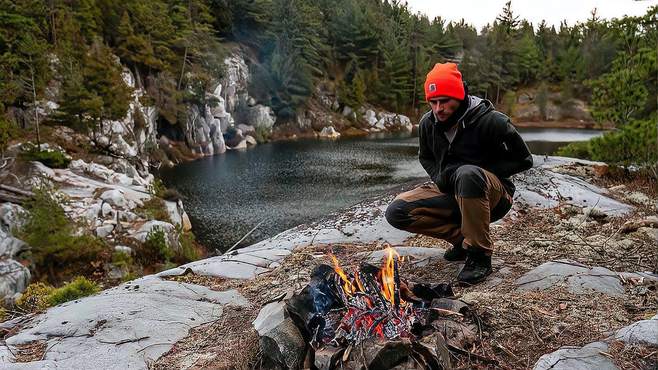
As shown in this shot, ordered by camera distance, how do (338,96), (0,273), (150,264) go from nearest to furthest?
(0,273)
(150,264)
(338,96)

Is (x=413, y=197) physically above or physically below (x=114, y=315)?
above

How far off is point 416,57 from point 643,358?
61.3 metres

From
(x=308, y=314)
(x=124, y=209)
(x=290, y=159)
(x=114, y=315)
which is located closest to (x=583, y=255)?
(x=308, y=314)

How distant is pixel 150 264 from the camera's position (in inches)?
468

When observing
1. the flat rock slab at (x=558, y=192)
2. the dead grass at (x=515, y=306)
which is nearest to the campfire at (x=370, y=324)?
the dead grass at (x=515, y=306)

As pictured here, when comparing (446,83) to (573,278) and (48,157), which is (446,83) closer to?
→ (573,278)

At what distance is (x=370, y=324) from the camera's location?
240 cm

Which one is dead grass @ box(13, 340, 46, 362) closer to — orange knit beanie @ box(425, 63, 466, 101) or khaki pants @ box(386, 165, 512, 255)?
khaki pants @ box(386, 165, 512, 255)

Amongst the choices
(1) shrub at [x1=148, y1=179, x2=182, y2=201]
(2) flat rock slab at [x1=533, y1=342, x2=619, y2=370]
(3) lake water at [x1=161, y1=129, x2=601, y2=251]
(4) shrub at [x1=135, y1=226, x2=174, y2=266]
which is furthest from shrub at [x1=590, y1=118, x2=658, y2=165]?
(1) shrub at [x1=148, y1=179, x2=182, y2=201]

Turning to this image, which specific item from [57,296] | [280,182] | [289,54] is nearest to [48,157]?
[280,182]

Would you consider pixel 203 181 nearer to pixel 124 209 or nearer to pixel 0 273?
pixel 124 209

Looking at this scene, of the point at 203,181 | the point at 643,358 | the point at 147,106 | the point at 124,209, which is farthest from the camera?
the point at 147,106

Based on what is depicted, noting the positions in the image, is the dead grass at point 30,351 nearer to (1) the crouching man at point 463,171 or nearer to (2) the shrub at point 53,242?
(1) the crouching man at point 463,171

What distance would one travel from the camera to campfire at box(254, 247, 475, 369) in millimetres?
2172
